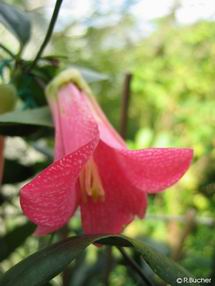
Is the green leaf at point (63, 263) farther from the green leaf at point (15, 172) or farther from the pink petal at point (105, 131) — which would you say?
Result: the green leaf at point (15, 172)

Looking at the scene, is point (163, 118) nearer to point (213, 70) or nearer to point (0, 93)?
point (213, 70)

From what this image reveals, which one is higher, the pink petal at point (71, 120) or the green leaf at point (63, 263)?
the pink petal at point (71, 120)

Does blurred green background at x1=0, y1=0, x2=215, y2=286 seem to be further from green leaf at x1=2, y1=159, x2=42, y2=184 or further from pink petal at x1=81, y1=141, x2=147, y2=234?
pink petal at x1=81, y1=141, x2=147, y2=234

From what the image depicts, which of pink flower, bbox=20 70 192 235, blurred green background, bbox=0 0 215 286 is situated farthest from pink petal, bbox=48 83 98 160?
blurred green background, bbox=0 0 215 286

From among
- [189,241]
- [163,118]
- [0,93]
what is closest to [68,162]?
[0,93]

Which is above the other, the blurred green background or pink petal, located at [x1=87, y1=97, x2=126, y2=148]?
pink petal, located at [x1=87, y1=97, x2=126, y2=148]

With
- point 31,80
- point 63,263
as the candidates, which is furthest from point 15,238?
point 63,263

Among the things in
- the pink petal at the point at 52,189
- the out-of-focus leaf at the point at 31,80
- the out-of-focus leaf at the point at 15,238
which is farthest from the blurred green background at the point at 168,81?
the pink petal at the point at 52,189
